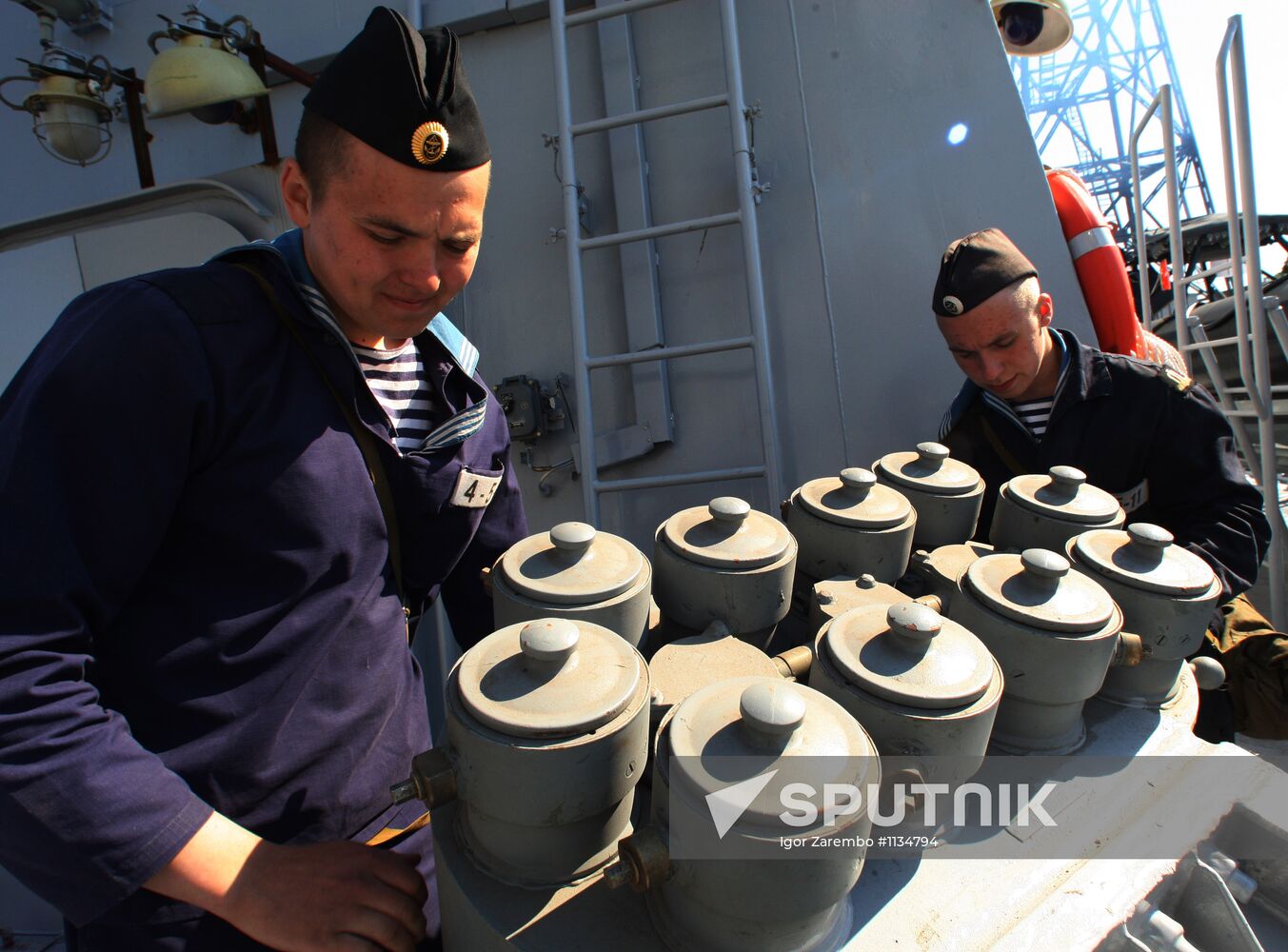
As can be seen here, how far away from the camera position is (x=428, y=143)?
861 mm

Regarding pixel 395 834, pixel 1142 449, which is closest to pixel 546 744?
pixel 395 834

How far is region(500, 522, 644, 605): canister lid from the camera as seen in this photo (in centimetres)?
94

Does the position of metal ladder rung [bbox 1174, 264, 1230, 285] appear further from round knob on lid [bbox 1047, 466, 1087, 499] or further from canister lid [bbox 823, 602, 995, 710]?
canister lid [bbox 823, 602, 995, 710]

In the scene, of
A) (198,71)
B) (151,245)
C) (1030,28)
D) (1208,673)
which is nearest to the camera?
(1208,673)

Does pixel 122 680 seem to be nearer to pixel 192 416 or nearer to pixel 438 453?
pixel 192 416

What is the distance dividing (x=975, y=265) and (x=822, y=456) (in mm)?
782

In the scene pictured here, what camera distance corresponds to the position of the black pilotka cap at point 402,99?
0.85 metres

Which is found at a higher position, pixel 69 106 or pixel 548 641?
pixel 69 106

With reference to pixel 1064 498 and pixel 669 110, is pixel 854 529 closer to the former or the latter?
pixel 1064 498

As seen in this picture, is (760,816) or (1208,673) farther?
(1208,673)

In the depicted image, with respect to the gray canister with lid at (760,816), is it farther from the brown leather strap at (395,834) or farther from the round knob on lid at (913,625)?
the brown leather strap at (395,834)

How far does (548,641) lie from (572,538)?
0.87 feet

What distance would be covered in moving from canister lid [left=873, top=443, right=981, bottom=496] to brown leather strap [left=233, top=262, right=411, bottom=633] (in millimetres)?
887

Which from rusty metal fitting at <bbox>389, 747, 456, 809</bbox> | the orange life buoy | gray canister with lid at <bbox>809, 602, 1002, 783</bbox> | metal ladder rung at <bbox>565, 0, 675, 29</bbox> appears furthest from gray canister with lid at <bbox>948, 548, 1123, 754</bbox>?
metal ladder rung at <bbox>565, 0, 675, 29</bbox>
